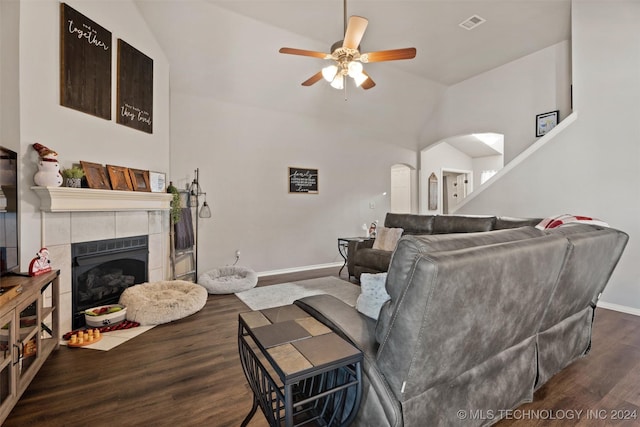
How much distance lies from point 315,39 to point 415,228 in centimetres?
306

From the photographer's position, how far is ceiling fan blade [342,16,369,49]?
239cm

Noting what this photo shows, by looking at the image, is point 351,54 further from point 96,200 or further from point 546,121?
point 546,121

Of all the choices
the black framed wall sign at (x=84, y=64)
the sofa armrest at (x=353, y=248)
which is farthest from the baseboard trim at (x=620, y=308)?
the black framed wall sign at (x=84, y=64)

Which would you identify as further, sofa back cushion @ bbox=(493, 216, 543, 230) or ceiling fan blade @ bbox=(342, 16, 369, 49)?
sofa back cushion @ bbox=(493, 216, 543, 230)

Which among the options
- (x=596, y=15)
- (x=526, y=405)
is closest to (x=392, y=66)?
(x=596, y=15)

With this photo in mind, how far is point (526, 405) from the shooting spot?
1759 mm

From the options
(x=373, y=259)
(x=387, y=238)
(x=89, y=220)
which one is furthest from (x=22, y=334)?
(x=387, y=238)

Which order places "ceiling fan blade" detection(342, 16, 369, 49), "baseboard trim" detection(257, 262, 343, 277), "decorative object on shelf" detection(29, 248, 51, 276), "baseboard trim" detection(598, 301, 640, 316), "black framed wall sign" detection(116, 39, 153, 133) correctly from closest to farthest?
1. "decorative object on shelf" detection(29, 248, 51, 276)
2. "ceiling fan blade" detection(342, 16, 369, 49)
3. "black framed wall sign" detection(116, 39, 153, 133)
4. "baseboard trim" detection(598, 301, 640, 316)
5. "baseboard trim" detection(257, 262, 343, 277)

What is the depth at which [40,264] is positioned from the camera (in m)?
2.14

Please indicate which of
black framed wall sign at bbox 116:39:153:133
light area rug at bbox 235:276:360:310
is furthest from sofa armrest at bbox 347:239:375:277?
black framed wall sign at bbox 116:39:153:133

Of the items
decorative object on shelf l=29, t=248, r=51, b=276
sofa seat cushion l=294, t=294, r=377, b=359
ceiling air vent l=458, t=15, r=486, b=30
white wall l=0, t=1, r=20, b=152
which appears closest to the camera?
sofa seat cushion l=294, t=294, r=377, b=359

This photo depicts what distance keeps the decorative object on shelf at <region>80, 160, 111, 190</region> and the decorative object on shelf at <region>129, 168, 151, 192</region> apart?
0.27 metres

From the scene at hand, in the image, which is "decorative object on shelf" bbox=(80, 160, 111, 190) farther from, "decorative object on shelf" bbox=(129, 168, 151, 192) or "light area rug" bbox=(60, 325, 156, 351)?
"light area rug" bbox=(60, 325, 156, 351)

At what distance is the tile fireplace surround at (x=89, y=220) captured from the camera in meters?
2.46
